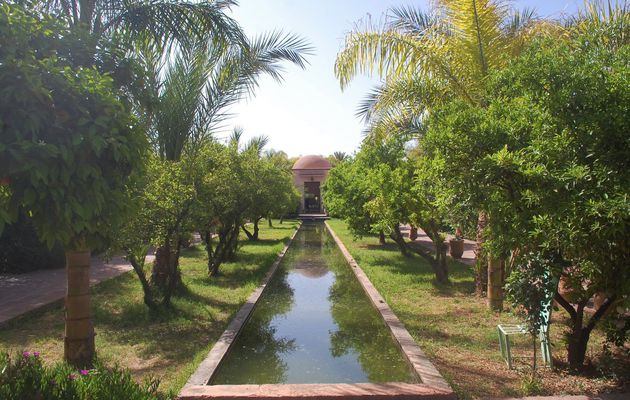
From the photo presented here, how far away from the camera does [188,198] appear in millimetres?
7648

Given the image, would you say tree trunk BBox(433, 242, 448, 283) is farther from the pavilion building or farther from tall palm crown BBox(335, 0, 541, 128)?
the pavilion building

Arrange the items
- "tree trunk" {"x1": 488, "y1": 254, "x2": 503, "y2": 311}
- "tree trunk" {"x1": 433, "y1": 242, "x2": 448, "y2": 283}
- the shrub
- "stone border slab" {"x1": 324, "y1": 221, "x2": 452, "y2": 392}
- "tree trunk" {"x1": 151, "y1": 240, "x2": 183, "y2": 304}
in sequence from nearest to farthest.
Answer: the shrub < "stone border slab" {"x1": 324, "y1": 221, "x2": 452, "y2": 392} < "tree trunk" {"x1": 488, "y1": 254, "x2": 503, "y2": 311} < "tree trunk" {"x1": 151, "y1": 240, "x2": 183, "y2": 304} < "tree trunk" {"x1": 433, "y1": 242, "x2": 448, "y2": 283}

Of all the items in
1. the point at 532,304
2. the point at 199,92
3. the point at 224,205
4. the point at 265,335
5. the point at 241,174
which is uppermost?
the point at 199,92

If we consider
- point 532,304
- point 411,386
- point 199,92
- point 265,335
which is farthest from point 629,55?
point 199,92

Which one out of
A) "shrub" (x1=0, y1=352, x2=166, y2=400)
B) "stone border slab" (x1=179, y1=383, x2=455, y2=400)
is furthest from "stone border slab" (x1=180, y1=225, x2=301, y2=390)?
"shrub" (x1=0, y1=352, x2=166, y2=400)

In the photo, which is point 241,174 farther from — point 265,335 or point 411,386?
point 411,386

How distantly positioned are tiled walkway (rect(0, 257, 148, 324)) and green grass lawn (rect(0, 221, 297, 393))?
1.18 ft

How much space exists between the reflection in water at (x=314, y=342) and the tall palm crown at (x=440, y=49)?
4130mm

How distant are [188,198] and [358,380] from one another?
390 centimetres

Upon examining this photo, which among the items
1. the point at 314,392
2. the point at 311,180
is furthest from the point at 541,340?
the point at 311,180

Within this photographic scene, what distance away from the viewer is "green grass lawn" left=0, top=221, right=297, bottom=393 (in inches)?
224

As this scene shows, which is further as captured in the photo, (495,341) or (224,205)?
(224,205)

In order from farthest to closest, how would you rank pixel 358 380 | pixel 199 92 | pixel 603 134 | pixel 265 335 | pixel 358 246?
pixel 358 246 < pixel 199 92 < pixel 265 335 < pixel 358 380 < pixel 603 134

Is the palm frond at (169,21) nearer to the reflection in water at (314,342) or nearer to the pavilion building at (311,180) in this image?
the reflection in water at (314,342)
